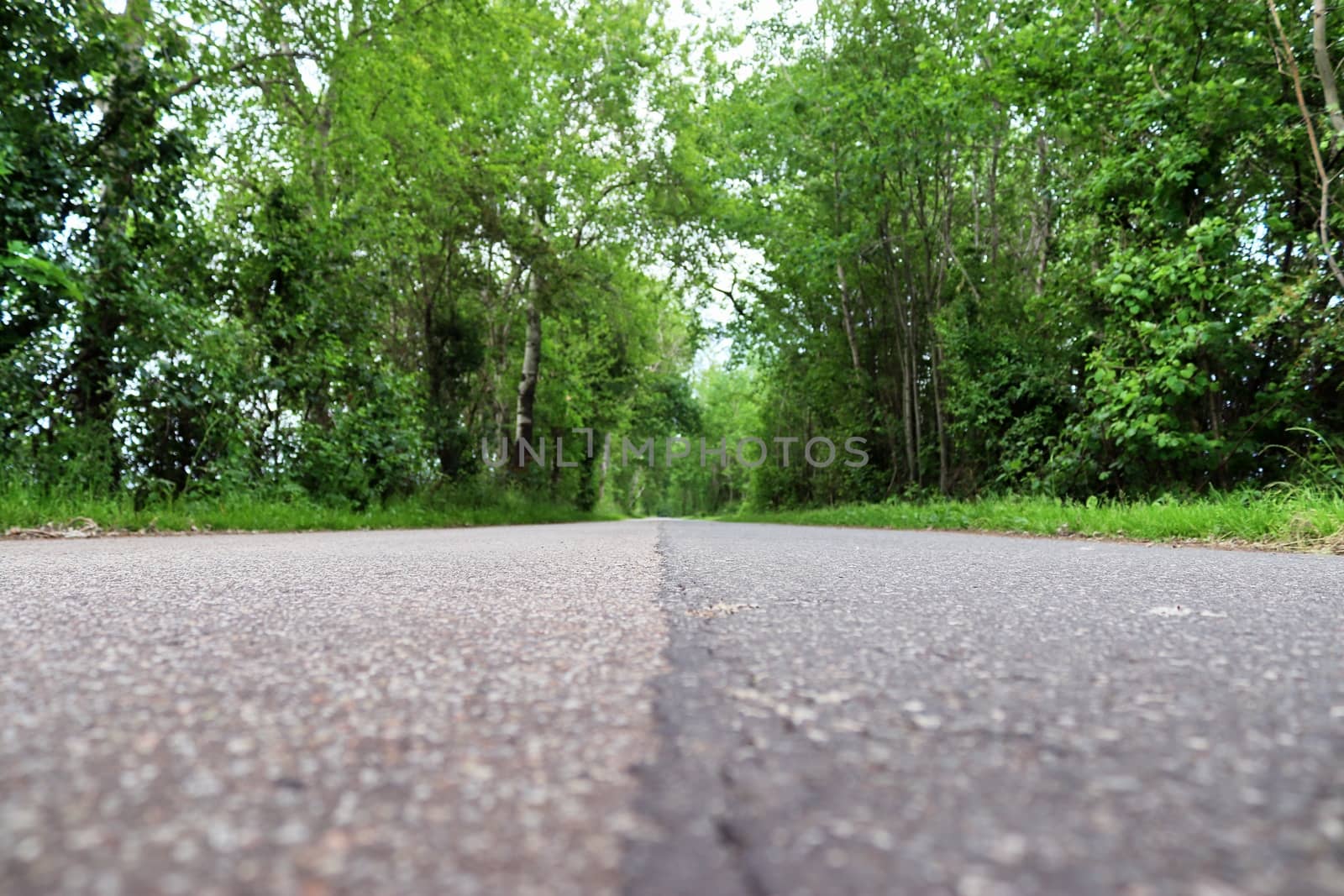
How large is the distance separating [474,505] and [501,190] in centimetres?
527

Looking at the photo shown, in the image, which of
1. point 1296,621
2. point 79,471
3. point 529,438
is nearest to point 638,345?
point 529,438

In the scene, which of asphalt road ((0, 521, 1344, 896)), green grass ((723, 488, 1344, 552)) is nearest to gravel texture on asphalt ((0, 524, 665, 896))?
asphalt road ((0, 521, 1344, 896))

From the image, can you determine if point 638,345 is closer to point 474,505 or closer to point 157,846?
point 474,505

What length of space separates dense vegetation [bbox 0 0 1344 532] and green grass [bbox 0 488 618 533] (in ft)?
0.45

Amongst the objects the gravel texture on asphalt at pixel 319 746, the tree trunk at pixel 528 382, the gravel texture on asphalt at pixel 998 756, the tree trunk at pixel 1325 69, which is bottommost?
the gravel texture on asphalt at pixel 998 756

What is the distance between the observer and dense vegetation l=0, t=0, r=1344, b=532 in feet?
19.5

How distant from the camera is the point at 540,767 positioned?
0.73m

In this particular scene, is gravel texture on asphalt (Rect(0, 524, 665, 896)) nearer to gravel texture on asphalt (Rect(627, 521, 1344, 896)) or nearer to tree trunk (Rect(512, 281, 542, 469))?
gravel texture on asphalt (Rect(627, 521, 1344, 896))

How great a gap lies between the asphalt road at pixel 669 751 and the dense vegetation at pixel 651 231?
208 inches

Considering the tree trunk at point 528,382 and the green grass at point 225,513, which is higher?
the tree trunk at point 528,382

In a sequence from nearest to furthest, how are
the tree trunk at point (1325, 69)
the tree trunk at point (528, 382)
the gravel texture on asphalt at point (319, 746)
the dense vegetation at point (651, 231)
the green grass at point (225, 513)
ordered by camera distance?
the gravel texture on asphalt at point (319, 746)
the green grass at point (225, 513)
the tree trunk at point (1325, 69)
the dense vegetation at point (651, 231)
the tree trunk at point (528, 382)

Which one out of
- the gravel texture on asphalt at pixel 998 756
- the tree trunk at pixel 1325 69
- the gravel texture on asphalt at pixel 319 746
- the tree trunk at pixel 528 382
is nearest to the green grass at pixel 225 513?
the tree trunk at pixel 528 382

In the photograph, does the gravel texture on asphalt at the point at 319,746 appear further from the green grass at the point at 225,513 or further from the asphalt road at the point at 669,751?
the green grass at the point at 225,513

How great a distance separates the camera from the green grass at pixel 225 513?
4.79m
